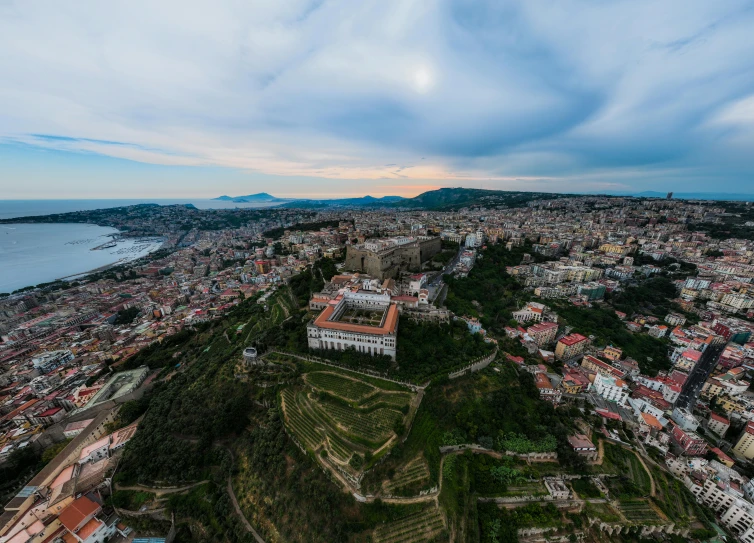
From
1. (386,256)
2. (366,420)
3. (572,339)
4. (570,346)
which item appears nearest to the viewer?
(366,420)

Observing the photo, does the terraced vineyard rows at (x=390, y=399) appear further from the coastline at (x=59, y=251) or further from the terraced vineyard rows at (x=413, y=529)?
the coastline at (x=59, y=251)

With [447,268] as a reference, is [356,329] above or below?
above

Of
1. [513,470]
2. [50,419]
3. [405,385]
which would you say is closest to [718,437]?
[513,470]

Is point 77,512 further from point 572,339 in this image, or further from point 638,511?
point 572,339

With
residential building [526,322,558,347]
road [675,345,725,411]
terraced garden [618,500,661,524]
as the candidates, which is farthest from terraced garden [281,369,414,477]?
road [675,345,725,411]

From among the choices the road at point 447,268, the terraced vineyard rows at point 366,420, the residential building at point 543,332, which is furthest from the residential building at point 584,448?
the road at point 447,268

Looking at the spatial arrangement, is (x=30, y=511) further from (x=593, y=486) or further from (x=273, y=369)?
(x=593, y=486)

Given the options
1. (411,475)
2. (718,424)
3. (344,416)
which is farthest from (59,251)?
(718,424)
